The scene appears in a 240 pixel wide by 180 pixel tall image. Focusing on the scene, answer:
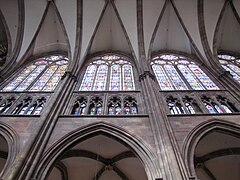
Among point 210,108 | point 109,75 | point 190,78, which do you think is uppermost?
point 109,75

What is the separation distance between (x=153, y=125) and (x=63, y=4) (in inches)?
402

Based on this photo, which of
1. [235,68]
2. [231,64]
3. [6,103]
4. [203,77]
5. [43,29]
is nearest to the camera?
[6,103]

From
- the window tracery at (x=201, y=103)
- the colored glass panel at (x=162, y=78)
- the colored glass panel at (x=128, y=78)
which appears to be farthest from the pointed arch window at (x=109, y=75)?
the window tracery at (x=201, y=103)

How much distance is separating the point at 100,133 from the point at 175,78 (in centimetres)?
580

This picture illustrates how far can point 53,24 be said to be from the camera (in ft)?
44.7

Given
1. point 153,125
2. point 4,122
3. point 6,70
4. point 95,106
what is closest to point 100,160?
point 95,106

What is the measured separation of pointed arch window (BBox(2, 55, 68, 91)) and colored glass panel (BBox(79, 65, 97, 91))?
4.68ft

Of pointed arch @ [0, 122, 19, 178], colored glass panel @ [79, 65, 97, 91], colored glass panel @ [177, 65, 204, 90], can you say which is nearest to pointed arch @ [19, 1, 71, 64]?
colored glass panel @ [79, 65, 97, 91]

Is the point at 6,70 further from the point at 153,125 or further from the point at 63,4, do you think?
the point at 153,125

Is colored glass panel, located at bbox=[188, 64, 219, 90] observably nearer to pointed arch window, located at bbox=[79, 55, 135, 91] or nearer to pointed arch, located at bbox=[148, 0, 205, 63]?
pointed arch, located at bbox=[148, 0, 205, 63]

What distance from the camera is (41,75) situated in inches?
448

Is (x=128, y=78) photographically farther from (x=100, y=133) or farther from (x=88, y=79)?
(x=100, y=133)

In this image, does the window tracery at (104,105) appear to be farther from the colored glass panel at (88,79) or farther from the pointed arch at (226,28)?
the pointed arch at (226,28)

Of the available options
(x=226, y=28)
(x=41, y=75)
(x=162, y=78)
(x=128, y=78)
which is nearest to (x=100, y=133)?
(x=128, y=78)
